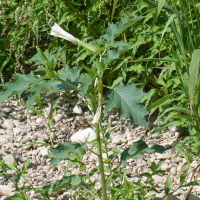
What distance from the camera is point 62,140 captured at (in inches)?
95.7

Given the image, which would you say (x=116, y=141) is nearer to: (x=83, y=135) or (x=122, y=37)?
(x=83, y=135)

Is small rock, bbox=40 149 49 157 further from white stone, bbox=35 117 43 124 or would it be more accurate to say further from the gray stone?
white stone, bbox=35 117 43 124

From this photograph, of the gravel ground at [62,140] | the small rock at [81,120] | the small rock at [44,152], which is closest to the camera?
the gravel ground at [62,140]

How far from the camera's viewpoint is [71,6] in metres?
2.48

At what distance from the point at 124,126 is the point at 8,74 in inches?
51.7

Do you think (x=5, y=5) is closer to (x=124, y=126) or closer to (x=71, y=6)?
(x=71, y=6)

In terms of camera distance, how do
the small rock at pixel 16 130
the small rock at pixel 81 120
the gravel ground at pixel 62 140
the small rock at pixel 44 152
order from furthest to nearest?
the small rock at pixel 81 120 → the small rock at pixel 16 130 → the small rock at pixel 44 152 → the gravel ground at pixel 62 140

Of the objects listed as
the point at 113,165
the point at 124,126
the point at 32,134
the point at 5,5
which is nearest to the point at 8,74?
the point at 5,5

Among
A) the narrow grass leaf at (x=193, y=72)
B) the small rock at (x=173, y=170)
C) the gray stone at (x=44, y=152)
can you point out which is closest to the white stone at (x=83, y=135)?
the gray stone at (x=44, y=152)

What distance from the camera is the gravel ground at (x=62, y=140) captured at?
195 cm

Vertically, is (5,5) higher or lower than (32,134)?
higher

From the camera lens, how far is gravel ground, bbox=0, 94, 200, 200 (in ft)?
6.39

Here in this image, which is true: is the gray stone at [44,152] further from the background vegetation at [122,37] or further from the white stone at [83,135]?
the background vegetation at [122,37]

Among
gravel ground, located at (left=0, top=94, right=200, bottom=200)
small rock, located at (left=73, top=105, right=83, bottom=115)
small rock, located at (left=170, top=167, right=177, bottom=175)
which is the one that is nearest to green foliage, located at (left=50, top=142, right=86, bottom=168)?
gravel ground, located at (left=0, top=94, right=200, bottom=200)
